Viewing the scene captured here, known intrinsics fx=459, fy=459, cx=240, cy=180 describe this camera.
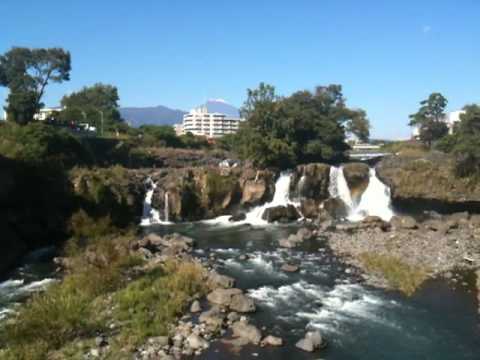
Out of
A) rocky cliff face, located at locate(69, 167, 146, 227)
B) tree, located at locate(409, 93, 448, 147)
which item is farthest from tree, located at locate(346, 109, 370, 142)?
rocky cliff face, located at locate(69, 167, 146, 227)

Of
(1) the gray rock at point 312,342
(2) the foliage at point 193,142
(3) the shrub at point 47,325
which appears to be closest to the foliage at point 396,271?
(1) the gray rock at point 312,342

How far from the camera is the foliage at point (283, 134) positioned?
141ft

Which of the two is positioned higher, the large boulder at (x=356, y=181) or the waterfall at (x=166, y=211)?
the large boulder at (x=356, y=181)

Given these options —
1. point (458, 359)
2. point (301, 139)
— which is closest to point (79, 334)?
point (458, 359)

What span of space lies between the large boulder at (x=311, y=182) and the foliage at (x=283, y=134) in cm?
322

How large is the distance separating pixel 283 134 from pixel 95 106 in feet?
155

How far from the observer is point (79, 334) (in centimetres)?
1501

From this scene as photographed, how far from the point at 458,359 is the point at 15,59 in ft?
216

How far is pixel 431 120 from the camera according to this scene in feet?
214

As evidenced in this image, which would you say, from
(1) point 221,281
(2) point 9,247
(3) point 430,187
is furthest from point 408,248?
(2) point 9,247

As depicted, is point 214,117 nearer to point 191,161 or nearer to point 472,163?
point 191,161

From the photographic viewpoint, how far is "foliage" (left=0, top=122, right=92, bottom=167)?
33.3m

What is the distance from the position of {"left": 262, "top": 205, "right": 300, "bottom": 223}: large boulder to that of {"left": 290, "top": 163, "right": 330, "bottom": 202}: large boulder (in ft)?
9.95

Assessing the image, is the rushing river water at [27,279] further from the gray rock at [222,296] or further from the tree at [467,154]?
the tree at [467,154]
